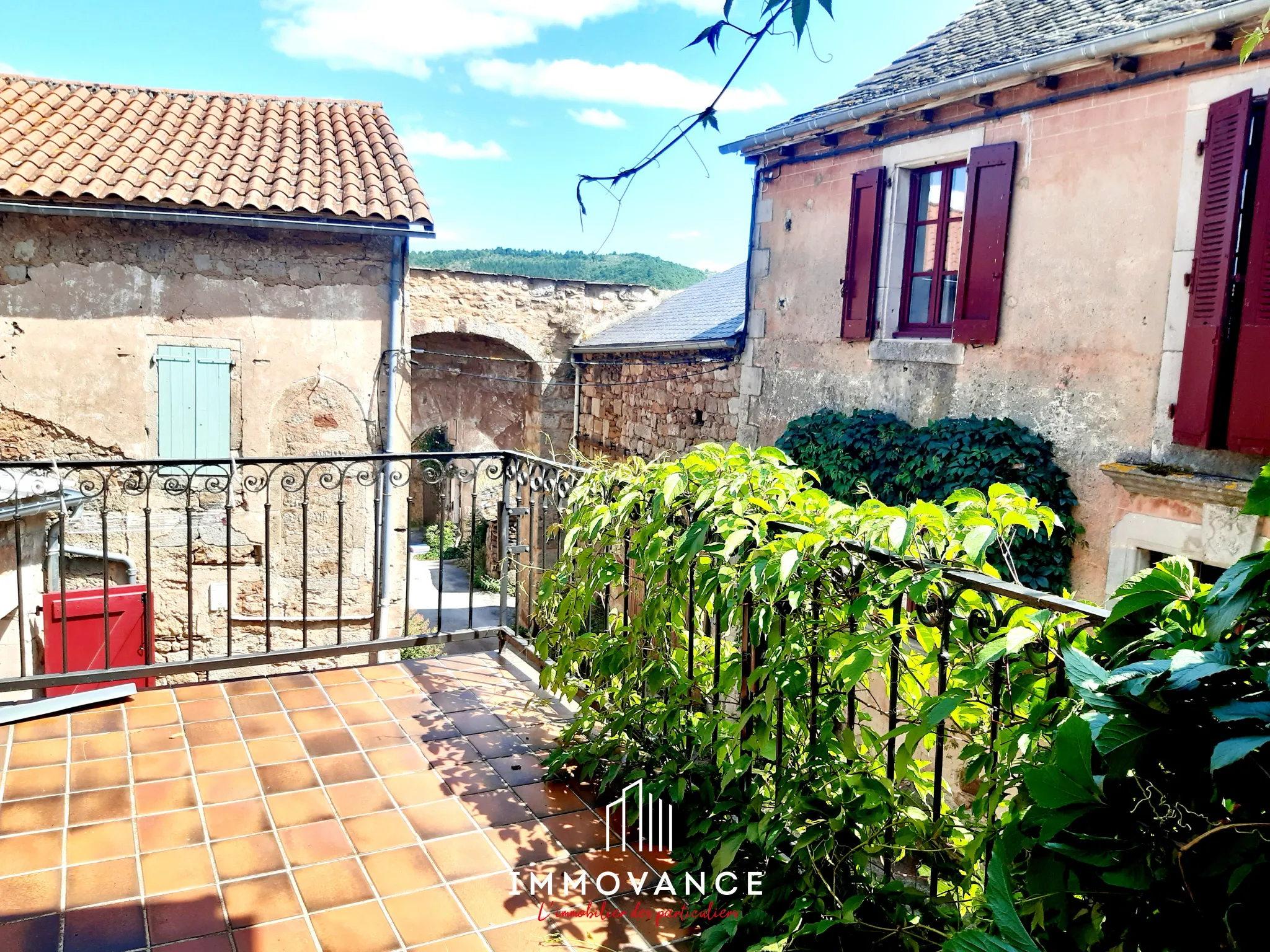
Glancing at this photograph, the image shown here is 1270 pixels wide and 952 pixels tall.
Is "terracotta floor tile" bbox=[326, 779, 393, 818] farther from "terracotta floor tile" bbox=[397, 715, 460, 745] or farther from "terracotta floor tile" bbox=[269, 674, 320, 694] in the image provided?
"terracotta floor tile" bbox=[269, 674, 320, 694]

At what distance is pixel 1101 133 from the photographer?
6121mm

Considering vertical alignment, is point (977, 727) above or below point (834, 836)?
above

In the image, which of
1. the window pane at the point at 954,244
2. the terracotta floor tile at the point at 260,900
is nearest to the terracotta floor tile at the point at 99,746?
the terracotta floor tile at the point at 260,900

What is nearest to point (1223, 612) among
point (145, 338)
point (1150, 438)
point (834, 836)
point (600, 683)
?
point (834, 836)

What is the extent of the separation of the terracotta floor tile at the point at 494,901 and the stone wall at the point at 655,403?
7.40m

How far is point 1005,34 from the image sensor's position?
7.60 m

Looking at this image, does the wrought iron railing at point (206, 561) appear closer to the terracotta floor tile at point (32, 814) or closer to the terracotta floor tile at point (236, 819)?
the terracotta floor tile at point (236, 819)

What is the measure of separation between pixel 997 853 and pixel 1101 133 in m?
6.31

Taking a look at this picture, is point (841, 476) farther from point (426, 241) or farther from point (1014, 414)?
point (426, 241)

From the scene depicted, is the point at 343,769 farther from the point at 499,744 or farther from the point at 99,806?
the point at 99,806

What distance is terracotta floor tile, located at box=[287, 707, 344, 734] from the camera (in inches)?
135

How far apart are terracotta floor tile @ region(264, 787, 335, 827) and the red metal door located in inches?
153

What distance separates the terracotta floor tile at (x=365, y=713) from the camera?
352 cm

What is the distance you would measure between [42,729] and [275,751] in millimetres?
906
